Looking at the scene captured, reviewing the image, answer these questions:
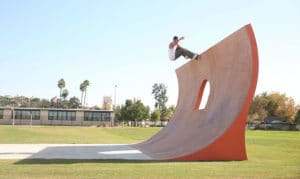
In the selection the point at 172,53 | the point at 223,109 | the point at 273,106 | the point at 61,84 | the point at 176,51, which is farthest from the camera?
the point at 61,84

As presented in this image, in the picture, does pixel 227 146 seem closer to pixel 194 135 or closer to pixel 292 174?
pixel 194 135

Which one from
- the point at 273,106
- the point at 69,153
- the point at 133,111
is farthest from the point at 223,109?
the point at 273,106

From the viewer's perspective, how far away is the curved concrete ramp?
9977 millimetres

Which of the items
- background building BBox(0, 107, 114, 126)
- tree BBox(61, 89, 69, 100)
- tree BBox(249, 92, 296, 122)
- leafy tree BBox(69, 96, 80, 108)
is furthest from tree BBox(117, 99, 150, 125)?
tree BBox(61, 89, 69, 100)

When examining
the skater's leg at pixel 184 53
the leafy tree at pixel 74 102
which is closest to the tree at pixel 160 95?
the leafy tree at pixel 74 102

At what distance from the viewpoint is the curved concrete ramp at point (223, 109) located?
9.98 m

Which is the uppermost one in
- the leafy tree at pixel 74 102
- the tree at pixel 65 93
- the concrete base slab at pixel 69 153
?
the tree at pixel 65 93

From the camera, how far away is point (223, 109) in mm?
10898

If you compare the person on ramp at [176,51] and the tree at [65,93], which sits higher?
the tree at [65,93]

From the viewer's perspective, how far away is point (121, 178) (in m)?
6.69

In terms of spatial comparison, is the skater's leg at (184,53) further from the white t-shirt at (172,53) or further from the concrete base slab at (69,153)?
the concrete base slab at (69,153)

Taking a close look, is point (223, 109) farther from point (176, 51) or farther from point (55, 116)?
point (55, 116)

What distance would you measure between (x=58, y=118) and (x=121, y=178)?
207ft

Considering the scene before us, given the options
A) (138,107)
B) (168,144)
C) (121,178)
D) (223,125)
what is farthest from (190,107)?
(138,107)
